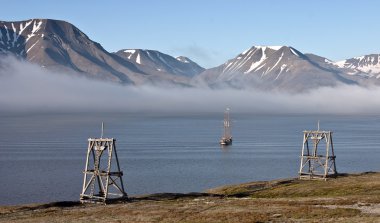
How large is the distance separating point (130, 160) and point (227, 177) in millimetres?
46185

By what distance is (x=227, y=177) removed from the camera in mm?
141250

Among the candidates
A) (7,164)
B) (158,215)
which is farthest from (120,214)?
(7,164)

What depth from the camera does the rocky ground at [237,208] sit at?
2133 inches

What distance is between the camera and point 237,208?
6188 cm

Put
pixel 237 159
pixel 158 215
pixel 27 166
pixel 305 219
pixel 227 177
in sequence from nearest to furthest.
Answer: pixel 305 219
pixel 158 215
pixel 227 177
pixel 27 166
pixel 237 159

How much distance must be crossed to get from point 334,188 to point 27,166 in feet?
333

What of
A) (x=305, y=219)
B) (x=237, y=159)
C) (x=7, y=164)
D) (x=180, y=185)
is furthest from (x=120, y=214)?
(x=237, y=159)

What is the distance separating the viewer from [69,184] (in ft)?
414

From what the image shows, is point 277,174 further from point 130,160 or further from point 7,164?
point 7,164

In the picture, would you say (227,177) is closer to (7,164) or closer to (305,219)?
(7,164)

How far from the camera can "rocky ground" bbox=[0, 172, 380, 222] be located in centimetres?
5419

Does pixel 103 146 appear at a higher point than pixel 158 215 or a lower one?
higher

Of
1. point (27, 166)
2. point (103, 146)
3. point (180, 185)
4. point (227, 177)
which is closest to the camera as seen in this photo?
point (103, 146)

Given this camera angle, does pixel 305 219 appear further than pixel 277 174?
No
